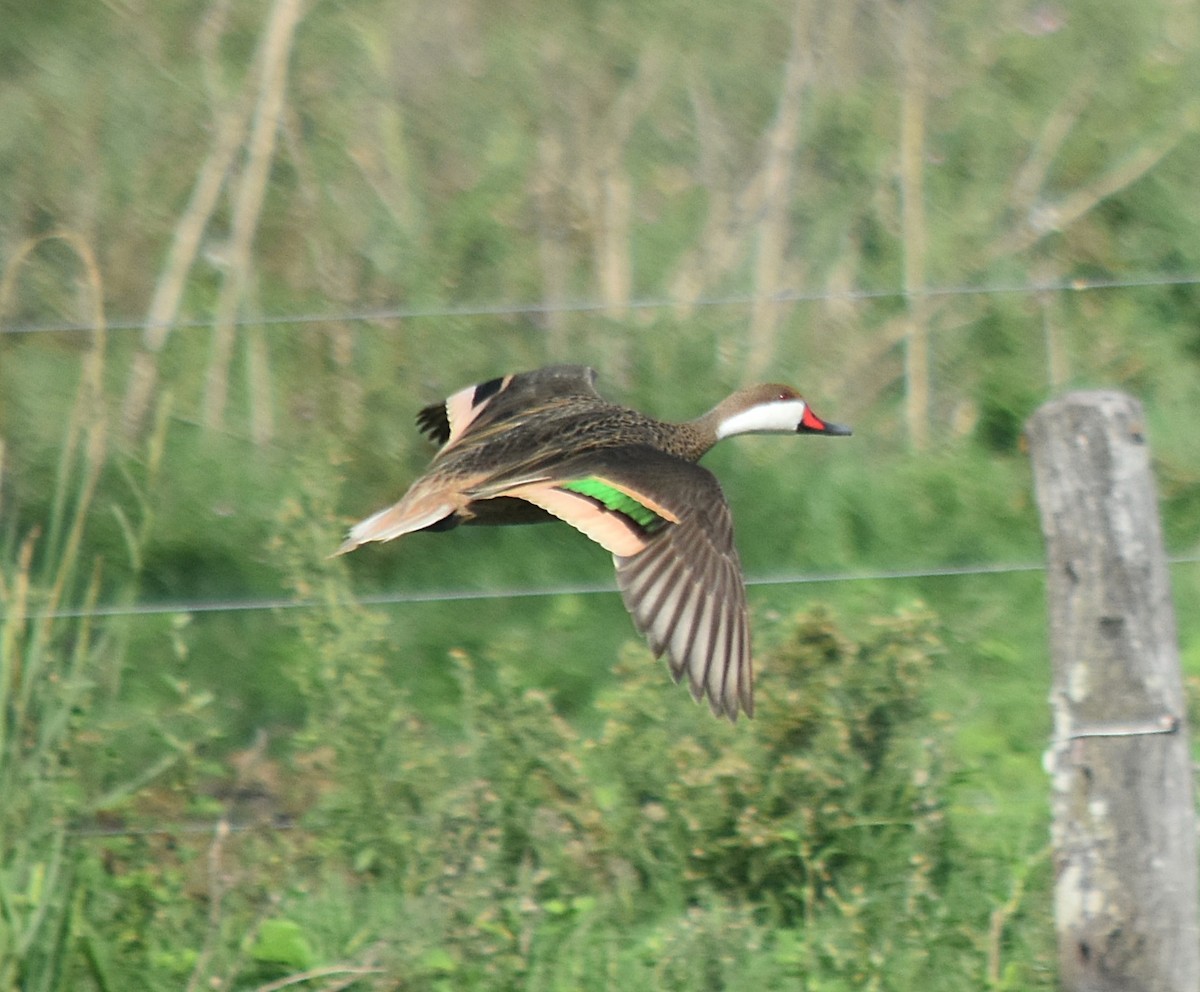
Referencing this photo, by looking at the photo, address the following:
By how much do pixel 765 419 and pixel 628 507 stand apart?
949 millimetres

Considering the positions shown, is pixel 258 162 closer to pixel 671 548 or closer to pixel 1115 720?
pixel 671 548

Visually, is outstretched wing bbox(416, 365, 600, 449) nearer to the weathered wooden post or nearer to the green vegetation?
the green vegetation

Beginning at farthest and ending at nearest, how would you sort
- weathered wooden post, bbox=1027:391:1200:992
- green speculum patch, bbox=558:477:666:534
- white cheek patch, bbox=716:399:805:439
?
white cheek patch, bbox=716:399:805:439 < green speculum patch, bbox=558:477:666:534 < weathered wooden post, bbox=1027:391:1200:992

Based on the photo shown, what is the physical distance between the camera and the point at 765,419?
4.61 m

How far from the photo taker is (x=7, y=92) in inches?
223

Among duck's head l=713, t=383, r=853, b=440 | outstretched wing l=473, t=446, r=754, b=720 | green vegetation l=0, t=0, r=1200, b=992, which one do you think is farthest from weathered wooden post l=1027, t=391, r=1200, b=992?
duck's head l=713, t=383, r=853, b=440

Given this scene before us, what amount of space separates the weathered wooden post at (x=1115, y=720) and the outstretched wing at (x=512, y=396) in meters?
1.34

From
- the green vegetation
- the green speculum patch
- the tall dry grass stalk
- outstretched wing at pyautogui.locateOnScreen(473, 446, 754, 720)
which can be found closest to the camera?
outstretched wing at pyautogui.locateOnScreen(473, 446, 754, 720)

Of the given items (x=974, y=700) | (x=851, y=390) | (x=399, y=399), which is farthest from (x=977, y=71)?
(x=974, y=700)

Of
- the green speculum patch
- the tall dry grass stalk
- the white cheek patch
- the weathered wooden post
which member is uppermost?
the tall dry grass stalk

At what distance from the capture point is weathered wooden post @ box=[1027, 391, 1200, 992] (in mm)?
3383

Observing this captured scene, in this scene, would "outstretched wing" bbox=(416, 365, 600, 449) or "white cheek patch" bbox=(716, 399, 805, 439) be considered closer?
"outstretched wing" bbox=(416, 365, 600, 449)

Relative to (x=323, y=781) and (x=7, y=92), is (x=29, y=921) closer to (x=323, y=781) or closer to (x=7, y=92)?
(x=323, y=781)

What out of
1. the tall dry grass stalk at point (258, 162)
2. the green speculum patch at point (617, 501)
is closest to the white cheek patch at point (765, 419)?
the green speculum patch at point (617, 501)
